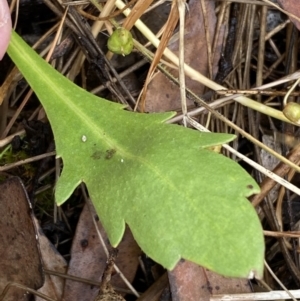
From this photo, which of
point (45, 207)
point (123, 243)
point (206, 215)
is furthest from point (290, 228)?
point (45, 207)

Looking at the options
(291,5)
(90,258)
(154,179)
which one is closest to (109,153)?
(154,179)

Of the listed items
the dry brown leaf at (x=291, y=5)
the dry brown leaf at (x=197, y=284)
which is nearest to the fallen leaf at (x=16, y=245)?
the dry brown leaf at (x=197, y=284)

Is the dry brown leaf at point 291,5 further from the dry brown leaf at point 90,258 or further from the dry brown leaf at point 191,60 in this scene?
the dry brown leaf at point 90,258

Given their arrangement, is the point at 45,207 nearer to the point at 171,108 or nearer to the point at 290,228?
the point at 171,108

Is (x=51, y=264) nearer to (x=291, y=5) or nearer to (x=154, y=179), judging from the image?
(x=154, y=179)

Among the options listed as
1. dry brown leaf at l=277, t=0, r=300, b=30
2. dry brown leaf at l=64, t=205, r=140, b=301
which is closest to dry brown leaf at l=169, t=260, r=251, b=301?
dry brown leaf at l=64, t=205, r=140, b=301
